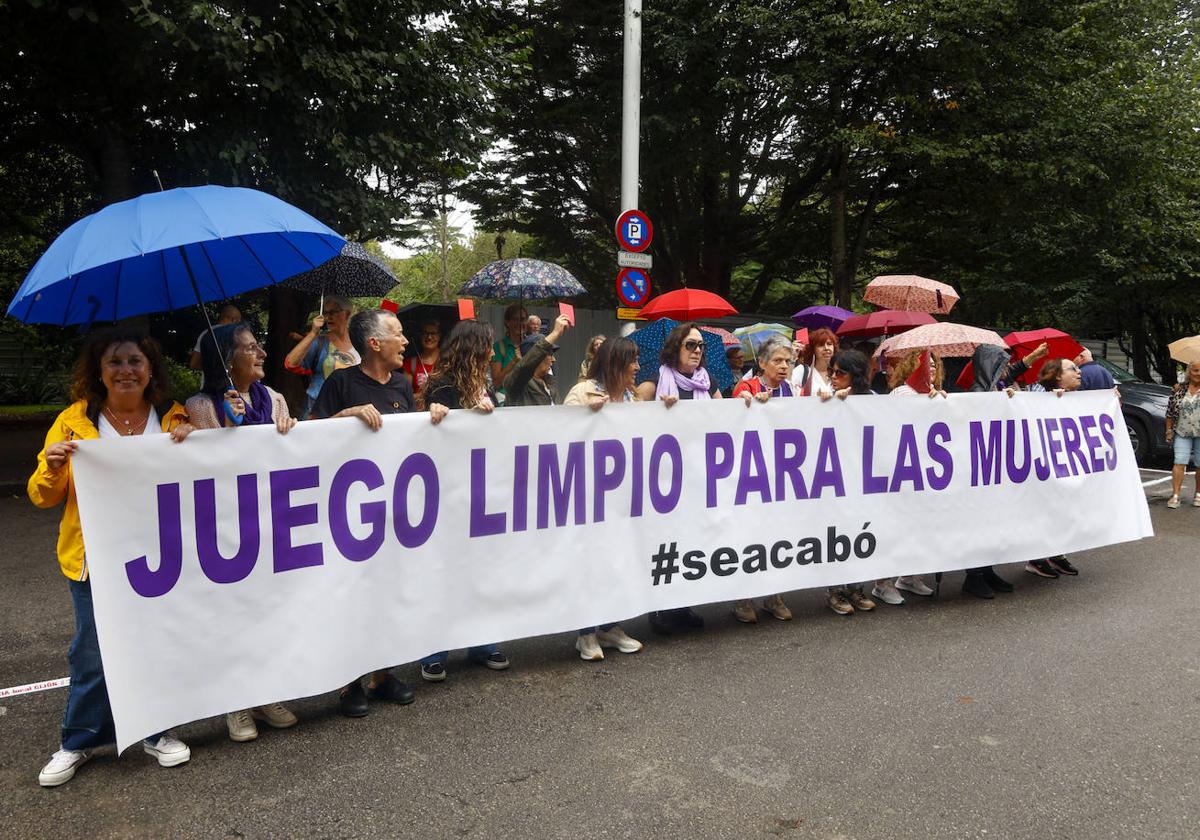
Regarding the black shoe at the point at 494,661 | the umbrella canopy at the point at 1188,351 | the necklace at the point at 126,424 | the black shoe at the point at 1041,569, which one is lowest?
the black shoe at the point at 1041,569

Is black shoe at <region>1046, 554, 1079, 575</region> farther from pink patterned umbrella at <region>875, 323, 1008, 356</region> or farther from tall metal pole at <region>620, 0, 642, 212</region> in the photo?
tall metal pole at <region>620, 0, 642, 212</region>

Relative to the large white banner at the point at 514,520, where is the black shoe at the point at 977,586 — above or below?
below

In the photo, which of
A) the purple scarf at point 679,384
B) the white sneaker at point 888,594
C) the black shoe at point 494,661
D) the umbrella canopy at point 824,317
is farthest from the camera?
the umbrella canopy at point 824,317

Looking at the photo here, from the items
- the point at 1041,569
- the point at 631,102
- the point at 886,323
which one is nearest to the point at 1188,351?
the point at 886,323

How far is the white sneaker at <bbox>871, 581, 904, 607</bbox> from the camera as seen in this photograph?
17.8 feet

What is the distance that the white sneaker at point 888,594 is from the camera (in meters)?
5.41

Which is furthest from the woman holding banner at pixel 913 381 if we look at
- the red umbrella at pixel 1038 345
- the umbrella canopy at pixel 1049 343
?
the umbrella canopy at pixel 1049 343

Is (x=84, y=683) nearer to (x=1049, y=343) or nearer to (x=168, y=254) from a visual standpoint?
(x=168, y=254)

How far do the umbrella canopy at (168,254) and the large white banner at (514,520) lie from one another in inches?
27.5

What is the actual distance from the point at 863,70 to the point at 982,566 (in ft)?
35.3

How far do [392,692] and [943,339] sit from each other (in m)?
4.11

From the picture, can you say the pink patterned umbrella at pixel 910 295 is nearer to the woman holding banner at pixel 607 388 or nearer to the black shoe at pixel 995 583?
the black shoe at pixel 995 583

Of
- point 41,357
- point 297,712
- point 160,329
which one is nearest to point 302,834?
point 297,712

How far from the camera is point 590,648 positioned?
14.5 feet
